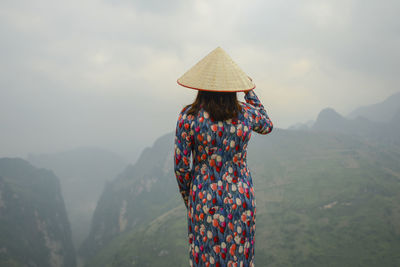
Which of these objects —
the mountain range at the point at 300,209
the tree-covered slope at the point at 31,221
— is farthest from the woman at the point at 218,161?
the tree-covered slope at the point at 31,221

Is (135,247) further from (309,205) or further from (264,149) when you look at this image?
(264,149)

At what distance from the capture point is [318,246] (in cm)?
5484

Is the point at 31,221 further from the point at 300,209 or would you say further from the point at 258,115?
the point at 258,115

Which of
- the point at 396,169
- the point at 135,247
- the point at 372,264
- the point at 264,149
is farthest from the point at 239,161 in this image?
the point at 264,149

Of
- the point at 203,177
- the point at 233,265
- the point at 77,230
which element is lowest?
the point at 77,230

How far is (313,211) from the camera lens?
6756cm

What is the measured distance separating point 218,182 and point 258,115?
955 millimetres

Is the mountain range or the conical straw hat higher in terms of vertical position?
the conical straw hat

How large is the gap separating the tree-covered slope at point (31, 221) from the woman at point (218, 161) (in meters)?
81.8

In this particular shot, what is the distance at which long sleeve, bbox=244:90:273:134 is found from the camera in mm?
3409

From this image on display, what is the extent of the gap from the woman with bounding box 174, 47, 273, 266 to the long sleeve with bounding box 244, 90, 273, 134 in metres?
0.01

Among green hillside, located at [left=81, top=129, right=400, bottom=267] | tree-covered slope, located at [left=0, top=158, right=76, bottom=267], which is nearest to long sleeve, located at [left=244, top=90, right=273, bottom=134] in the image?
green hillside, located at [left=81, top=129, right=400, bottom=267]

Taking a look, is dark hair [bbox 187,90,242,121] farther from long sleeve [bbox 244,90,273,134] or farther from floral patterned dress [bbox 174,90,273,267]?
long sleeve [bbox 244,90,273,134]

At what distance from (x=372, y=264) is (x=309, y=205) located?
2552 cm
